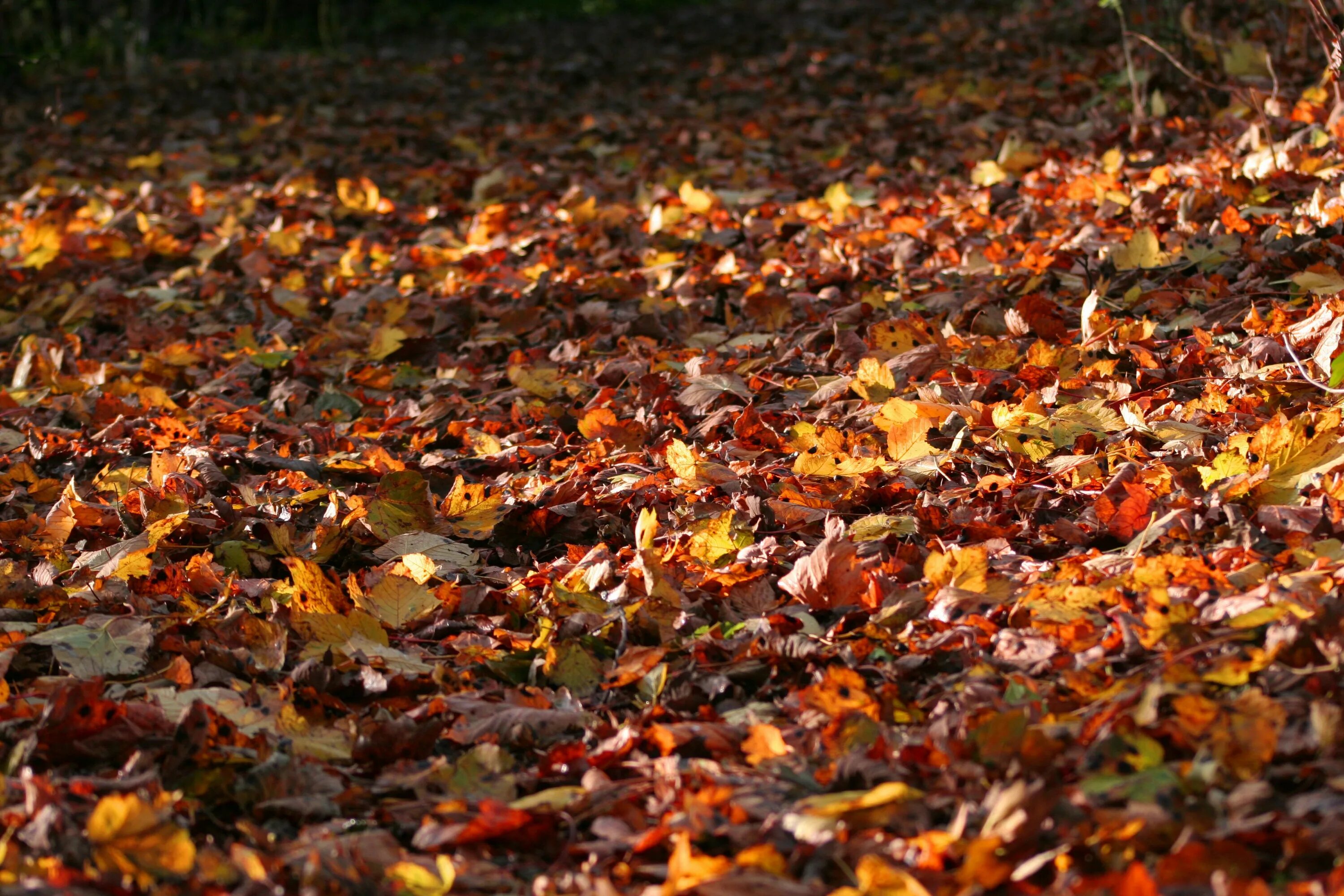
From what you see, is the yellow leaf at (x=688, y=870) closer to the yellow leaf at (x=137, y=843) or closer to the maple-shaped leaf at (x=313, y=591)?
the yellow leaf at (x=137, y=843)

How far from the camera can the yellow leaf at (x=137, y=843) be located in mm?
1294

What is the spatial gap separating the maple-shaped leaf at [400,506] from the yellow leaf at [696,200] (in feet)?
7.92

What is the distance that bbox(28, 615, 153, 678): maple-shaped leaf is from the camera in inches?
71.7

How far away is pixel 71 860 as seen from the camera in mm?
1320

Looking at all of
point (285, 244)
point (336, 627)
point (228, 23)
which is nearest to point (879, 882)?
point (336, 627)

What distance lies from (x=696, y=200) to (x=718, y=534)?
8.74 ft

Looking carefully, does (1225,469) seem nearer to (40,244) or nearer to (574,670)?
(574,670)

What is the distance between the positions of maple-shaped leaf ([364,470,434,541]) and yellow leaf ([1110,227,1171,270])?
1.94m

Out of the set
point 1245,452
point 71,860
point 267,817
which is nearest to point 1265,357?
point 1245,452

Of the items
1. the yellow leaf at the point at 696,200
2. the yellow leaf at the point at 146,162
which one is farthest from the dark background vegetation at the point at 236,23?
the yellow leaf at the point at 696,200

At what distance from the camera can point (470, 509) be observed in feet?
7.49

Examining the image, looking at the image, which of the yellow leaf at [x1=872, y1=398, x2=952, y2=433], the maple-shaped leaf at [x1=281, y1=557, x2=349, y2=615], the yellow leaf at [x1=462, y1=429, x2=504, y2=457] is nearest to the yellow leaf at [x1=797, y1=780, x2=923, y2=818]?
the maple-shaped leaf at [x1=281, y1=557, x2=349, y2=615]

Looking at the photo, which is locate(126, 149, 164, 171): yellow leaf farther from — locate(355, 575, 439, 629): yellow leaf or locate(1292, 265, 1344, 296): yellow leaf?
locate(1292, 265, 1344, 296): yellow leaf

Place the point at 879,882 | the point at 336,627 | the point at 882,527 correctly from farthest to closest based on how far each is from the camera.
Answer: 1. the point at 882,527
2. the point at 336,627
3. the point at 879,882
